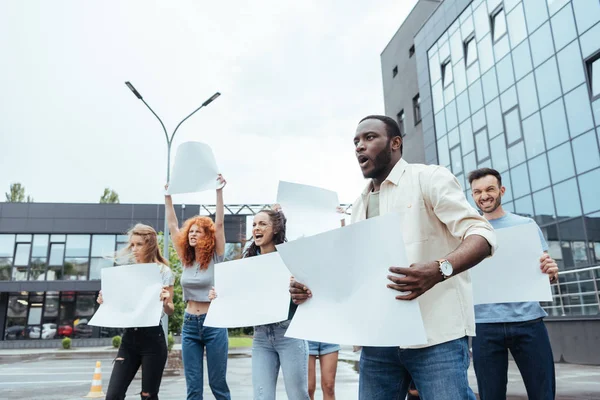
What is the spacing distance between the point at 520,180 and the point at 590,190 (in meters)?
3.07

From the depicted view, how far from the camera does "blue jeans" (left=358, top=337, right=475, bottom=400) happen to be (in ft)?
6.51

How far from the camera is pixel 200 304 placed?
4.25 metres

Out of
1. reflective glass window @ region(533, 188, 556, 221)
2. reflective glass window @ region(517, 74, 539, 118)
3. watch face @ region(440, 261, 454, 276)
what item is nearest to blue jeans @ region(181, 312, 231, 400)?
watch face @ region(440, 261, 454, 276)

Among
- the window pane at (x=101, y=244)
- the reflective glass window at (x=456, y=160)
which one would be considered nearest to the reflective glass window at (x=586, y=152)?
the reflective glass window at (x=456, y=160)

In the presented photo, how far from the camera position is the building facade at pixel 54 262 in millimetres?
28500

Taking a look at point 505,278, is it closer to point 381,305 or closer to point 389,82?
point 381,305

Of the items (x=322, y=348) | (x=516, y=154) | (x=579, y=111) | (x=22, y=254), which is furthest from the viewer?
(x=22, y=254)

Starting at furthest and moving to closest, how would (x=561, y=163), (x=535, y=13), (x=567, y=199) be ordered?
(x=535, y=13), (x=561, y=163), (x=567, y=199)

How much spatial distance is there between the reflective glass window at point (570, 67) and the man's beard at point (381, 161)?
1428 cm

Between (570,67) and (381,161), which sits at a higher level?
(570,67)

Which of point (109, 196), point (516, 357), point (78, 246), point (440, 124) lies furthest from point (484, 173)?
point (109, 196)

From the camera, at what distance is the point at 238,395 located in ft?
26.1

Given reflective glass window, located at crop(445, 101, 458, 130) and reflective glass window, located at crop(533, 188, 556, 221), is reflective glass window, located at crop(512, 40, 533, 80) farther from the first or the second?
reflective glass window, located at crop(445, 101, 458, 130)

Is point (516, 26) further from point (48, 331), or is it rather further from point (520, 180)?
point (48, 331)
